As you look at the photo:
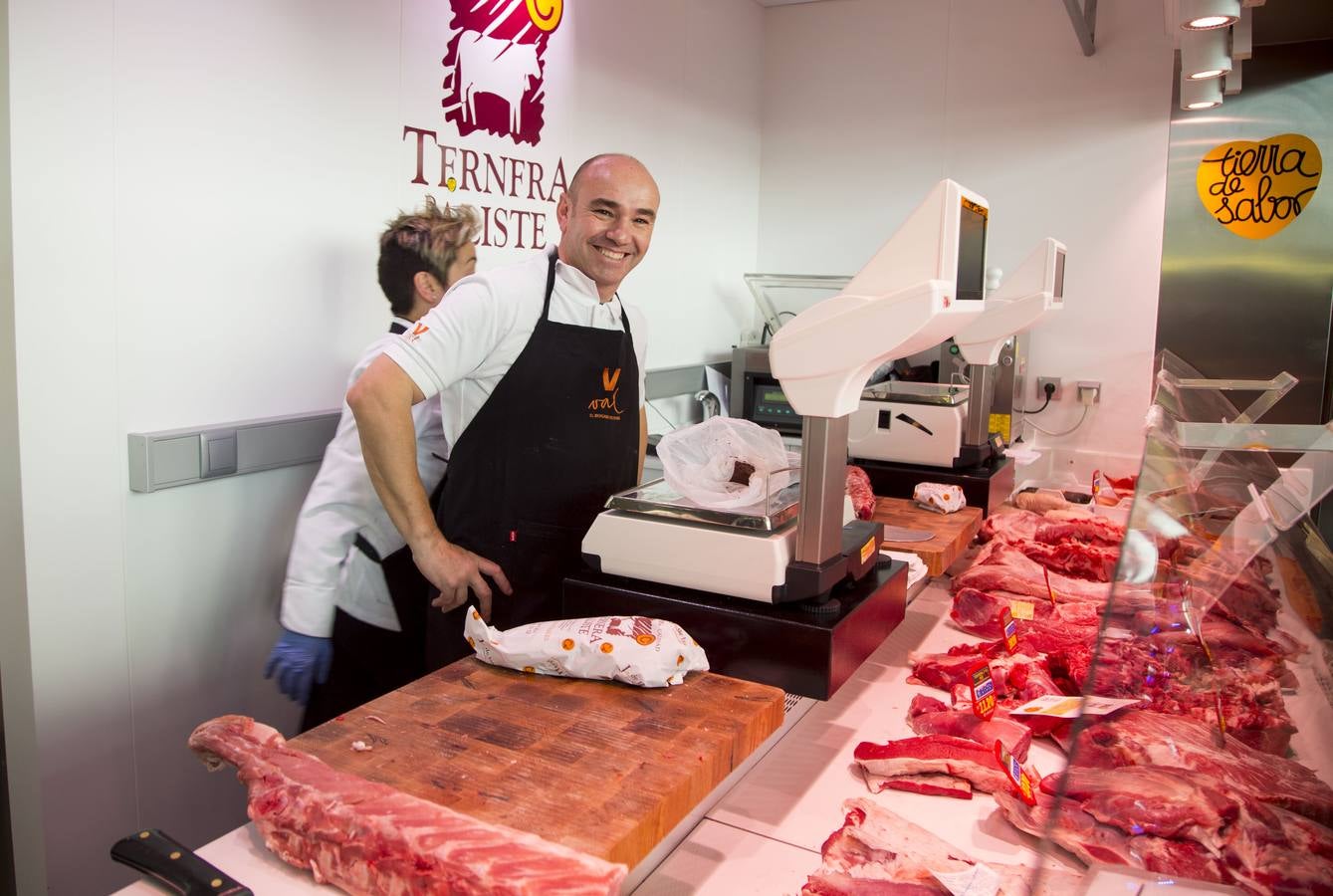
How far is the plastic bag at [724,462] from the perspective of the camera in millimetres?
1905

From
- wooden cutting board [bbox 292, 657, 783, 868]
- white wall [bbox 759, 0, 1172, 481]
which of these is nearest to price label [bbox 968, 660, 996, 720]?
wooden cutting board [bbox 292, 657, 783, 868]

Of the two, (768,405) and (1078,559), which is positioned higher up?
(768,405)

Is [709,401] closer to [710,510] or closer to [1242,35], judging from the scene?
[1242,35]

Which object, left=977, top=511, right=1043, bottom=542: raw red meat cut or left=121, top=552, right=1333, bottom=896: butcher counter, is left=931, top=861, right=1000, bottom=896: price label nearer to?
left=121, top=552, right=1333, bottom=896: butcher counter

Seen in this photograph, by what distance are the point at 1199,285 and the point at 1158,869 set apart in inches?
161

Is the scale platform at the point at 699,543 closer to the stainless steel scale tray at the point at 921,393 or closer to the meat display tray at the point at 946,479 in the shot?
the meat display tray at the point at 946,479

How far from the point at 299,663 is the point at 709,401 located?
261 cm

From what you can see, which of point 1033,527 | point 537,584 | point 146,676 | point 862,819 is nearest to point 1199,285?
point 1033,527

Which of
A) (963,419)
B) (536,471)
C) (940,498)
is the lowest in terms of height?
(940,498)

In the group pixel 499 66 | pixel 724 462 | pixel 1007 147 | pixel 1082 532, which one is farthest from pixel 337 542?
pixel 1007 147

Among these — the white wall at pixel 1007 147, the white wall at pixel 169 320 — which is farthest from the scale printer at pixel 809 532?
the white wall at pixel 1007 147

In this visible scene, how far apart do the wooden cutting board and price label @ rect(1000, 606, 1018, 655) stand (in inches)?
33.0

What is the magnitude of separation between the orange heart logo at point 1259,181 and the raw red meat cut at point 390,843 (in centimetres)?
453

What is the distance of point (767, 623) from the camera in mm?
1763
